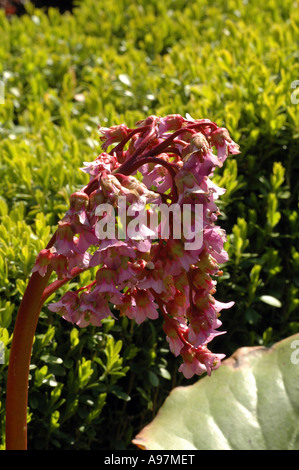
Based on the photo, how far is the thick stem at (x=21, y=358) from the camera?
1421mm

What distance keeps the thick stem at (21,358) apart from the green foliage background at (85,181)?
543 mm

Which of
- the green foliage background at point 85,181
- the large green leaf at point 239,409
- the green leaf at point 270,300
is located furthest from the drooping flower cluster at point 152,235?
the green leaf at point 270,300

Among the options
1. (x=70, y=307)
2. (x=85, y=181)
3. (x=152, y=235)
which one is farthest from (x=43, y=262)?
(x=85, y=181)

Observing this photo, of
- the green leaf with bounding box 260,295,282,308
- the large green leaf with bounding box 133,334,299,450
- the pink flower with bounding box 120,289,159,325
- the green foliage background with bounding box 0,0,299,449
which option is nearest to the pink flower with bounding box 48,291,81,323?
the pink flower with bounding box 120,289,159,325

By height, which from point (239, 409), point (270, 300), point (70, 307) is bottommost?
point (239, 409)

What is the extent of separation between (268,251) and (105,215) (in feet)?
4.86

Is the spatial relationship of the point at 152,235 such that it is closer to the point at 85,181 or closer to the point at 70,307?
the point at 70,307

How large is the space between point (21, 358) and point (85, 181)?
1.33 meters

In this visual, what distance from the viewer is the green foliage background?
2.30 meters

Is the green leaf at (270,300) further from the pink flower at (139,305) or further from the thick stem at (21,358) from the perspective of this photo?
the thick stem at (21,358)

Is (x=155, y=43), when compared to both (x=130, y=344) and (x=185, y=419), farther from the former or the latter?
(x=185, y=419)

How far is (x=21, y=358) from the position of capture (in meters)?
1.44

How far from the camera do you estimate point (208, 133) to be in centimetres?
144
